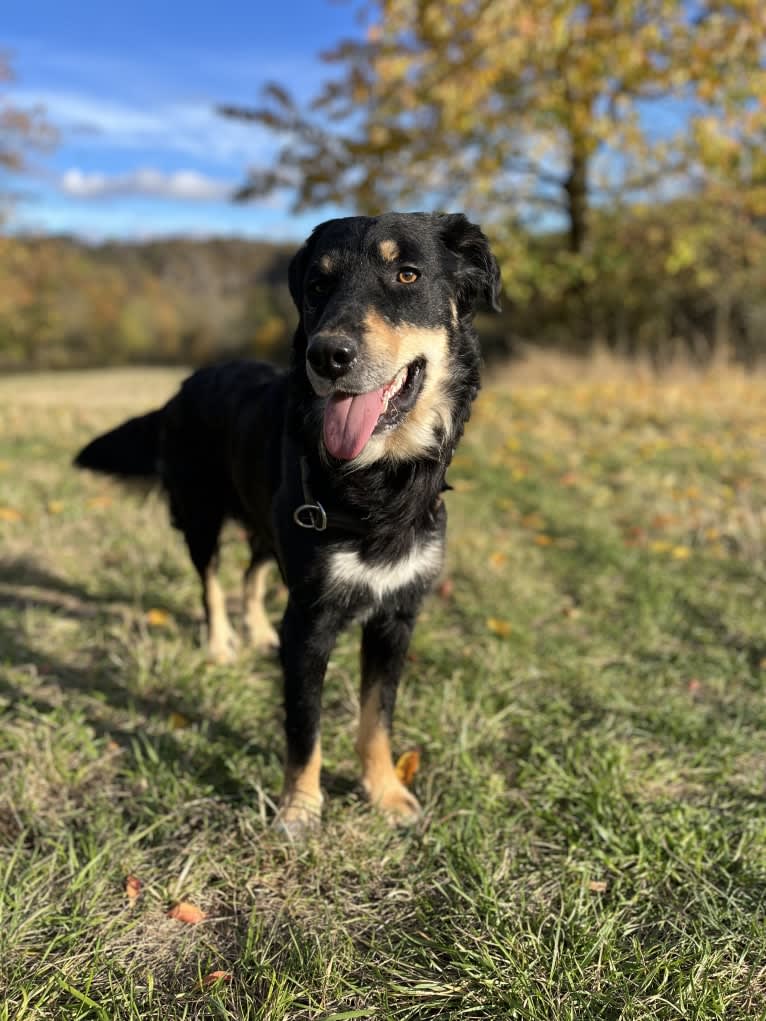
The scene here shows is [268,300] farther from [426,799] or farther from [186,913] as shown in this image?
[186,913]

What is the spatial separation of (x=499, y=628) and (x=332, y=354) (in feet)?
7.21

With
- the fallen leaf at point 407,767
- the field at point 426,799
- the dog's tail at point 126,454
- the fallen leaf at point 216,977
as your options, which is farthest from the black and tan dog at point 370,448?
the dog's tail at point 126,454

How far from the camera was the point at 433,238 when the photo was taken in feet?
8.93

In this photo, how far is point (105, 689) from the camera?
132 inches

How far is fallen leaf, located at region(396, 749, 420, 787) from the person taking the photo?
289cm

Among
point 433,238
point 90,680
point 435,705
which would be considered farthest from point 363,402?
point 90,680

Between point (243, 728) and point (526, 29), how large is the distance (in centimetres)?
909

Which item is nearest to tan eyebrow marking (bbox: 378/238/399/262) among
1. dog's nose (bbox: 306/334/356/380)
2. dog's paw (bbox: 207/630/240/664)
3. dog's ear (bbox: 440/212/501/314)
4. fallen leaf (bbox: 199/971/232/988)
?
dog's ear (bbox: 440/212/501/314)

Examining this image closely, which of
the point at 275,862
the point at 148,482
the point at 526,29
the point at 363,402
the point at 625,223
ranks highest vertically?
the point at 526,29

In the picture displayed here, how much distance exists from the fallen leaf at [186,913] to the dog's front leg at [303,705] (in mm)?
401

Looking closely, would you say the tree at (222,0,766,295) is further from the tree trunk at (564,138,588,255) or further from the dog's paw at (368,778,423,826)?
the dog's paw at (368,778,423,826)

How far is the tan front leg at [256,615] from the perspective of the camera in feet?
12.7

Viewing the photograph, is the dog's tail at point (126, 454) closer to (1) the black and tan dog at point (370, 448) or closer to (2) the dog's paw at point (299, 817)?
(1) the black and tan dog at point (370, 448)

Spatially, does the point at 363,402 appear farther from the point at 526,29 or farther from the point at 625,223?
the point at 625,223
